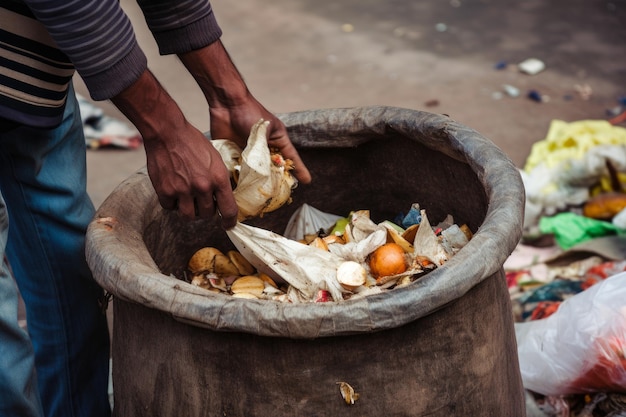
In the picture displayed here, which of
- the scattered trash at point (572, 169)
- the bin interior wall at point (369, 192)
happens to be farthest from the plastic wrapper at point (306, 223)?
the scattered trash at point (572, 169)

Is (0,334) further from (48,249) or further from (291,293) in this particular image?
(291,293)

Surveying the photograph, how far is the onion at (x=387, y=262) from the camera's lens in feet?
5.54

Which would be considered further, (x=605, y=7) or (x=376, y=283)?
(x=605, y=7)

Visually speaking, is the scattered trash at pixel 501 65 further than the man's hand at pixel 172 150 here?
Yes

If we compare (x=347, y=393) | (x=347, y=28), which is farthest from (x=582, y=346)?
(x=347, y=28)

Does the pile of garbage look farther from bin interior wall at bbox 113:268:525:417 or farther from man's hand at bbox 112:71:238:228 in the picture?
man's hand at bbox 112:71:238:228

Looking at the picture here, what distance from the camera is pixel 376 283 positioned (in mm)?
1651

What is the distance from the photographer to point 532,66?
4762 mm

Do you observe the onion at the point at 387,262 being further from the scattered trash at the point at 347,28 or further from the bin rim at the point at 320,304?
the scattered trash at the point at 347,28

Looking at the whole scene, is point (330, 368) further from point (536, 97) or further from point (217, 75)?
point (536, 97)

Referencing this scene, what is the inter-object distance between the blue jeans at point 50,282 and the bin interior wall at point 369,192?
0.22m

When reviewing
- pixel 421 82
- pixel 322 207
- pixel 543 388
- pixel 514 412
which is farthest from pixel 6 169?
pixel 421 82

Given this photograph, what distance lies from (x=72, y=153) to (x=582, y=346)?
4.41 feet

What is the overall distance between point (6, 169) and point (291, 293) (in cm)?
71
